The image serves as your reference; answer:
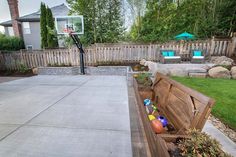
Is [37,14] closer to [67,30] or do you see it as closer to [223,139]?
[67,30]

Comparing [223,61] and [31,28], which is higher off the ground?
[31,28]

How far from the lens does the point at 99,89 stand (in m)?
4.78

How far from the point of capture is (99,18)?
31.2 feet

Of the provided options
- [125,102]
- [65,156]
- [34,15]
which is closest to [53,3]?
[34,15]

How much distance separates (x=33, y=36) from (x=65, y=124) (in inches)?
630

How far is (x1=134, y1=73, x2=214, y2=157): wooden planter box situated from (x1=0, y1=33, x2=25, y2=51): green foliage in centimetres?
1525

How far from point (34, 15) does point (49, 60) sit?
1062cm

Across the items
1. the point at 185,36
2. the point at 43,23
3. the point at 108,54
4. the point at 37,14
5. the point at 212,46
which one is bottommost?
the point at 108,54

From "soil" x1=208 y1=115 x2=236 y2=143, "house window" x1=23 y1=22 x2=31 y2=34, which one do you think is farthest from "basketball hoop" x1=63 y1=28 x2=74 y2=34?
"house window" x1=23 y1=22 x2=31 y2=34

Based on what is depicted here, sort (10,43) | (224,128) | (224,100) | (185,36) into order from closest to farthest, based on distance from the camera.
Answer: (224,128), (224,100), (185,36), (10,43)

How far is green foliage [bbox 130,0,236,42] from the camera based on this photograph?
31.1 ft

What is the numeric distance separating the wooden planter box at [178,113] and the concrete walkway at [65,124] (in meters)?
0.52

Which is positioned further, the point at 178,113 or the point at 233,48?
the point at 233,48

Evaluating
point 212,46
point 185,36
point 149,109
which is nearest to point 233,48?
point 212,46
